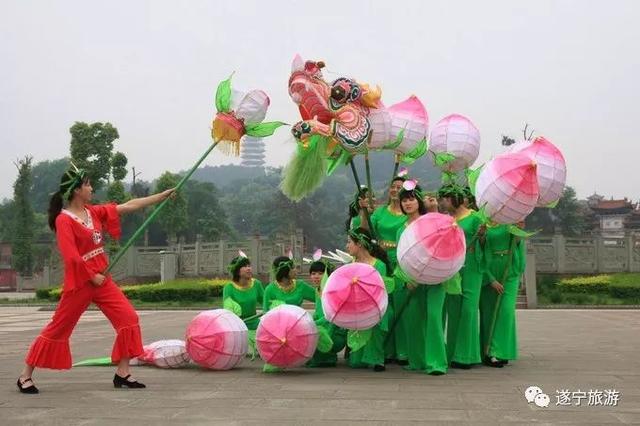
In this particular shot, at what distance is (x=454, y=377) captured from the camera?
18.6 feet

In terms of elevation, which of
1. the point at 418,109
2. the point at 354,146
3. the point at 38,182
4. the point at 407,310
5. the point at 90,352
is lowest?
the point at 90,352

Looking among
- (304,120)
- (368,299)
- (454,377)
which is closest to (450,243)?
(368,299)

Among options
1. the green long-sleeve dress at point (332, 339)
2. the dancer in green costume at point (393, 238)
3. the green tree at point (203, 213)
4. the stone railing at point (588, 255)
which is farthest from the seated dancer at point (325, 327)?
the green tree at point (203, 213)

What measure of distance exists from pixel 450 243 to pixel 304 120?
1880mm

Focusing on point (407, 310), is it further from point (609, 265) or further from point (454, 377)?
point (609, 265)

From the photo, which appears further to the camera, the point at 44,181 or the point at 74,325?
the point at 44,181

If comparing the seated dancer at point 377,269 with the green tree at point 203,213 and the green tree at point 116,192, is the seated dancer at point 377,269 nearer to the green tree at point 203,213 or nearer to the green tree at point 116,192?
the green tree at point 116,192

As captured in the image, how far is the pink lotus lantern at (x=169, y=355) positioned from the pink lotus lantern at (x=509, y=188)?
2.93 m

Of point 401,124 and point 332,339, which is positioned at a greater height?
point 401,124

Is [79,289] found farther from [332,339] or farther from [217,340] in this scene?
[332,339]

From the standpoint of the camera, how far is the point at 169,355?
6.43 meters

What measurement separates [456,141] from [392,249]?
1.33 metres

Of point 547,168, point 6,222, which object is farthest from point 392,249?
point 6,222

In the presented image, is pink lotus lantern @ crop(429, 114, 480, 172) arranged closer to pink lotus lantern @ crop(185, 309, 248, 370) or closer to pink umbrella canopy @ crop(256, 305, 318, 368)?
pink umbrella canopy @ crop(256, 305, 318, 368)
